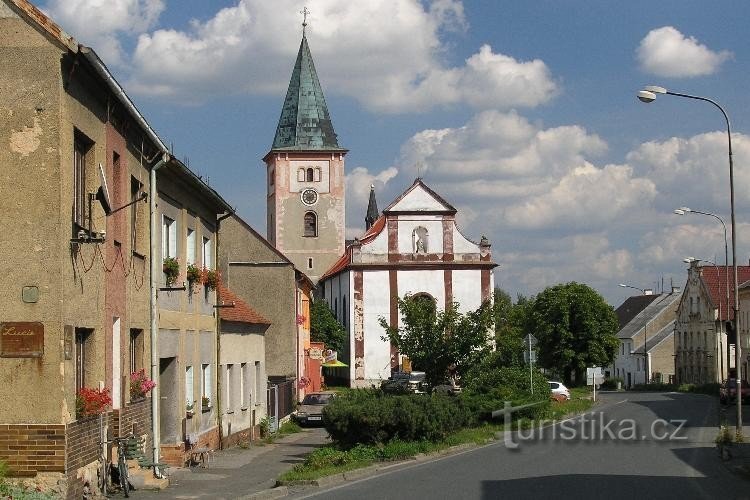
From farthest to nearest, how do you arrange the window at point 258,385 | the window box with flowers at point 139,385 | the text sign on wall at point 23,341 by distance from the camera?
the window at point 258,385 → the window box with flowers at point 139,385 → the text sign on wall at point 23,341

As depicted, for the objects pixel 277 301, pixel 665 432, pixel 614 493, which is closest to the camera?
pixel 614 493

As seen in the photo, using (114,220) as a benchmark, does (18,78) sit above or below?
above

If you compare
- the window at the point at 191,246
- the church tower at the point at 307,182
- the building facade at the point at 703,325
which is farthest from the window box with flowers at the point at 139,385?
the church tower at the point at 307,182

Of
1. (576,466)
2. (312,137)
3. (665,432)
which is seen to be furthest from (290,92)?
(576,466)

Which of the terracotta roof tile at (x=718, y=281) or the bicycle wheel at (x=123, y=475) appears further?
the terracotta roof tile at (x=718, y=281)

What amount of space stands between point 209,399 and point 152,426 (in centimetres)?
567

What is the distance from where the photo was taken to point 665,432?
3209cm

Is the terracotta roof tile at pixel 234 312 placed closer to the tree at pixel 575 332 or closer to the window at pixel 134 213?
the window at pixel 134 213

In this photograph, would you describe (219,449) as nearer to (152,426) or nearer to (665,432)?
(152,426)

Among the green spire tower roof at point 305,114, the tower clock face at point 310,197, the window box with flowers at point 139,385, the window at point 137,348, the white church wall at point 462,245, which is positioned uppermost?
the green spire tower roof at point 305,114

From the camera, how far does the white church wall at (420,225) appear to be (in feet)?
239

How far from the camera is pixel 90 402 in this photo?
46.9ft

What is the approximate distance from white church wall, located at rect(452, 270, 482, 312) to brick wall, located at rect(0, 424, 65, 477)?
60.6 meters

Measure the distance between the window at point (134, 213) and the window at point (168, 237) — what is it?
7.31ft
